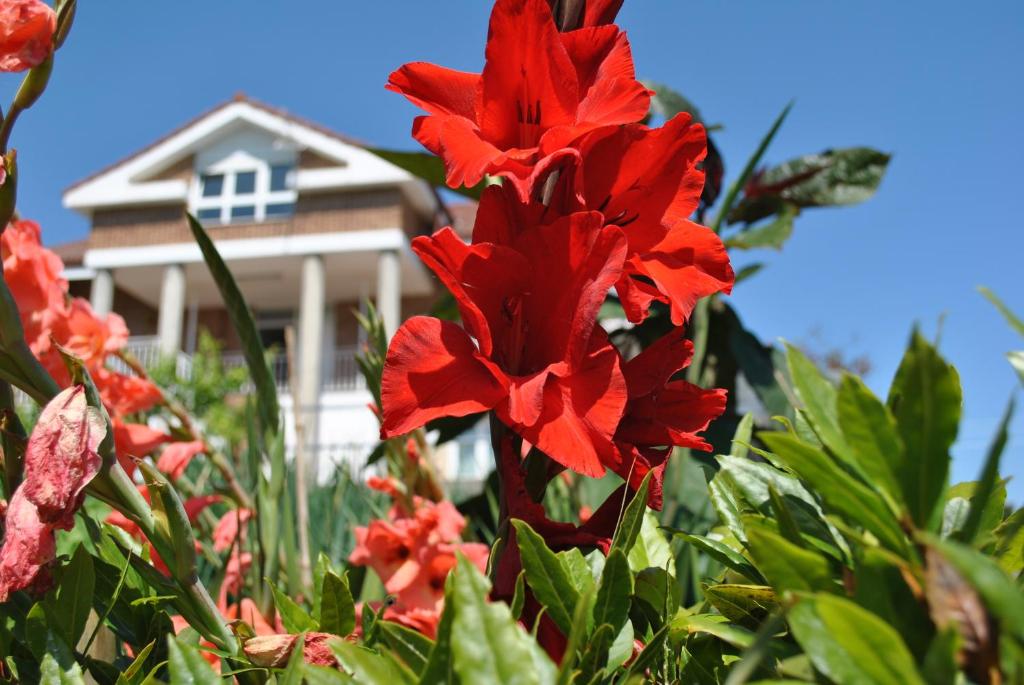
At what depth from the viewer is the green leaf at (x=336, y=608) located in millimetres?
401

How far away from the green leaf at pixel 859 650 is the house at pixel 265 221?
15336 mm

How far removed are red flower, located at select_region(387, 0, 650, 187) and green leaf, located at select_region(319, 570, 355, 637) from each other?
209 mm

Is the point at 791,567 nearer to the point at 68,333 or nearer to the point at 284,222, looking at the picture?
the point at 68,333

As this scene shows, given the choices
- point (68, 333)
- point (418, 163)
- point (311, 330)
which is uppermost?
point (311, 330)

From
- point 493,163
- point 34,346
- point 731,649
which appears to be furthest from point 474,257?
point 34,346

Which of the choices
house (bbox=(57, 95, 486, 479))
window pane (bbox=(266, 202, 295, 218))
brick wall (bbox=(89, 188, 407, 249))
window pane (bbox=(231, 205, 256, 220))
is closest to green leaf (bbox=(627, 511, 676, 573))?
house (bbox=(57, 95, 486, 479))

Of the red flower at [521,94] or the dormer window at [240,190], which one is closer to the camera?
the red flower at [521,94]

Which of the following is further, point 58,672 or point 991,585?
point 58,672

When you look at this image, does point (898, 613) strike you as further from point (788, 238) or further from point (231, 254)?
point (231, 254)

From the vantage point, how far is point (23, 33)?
1.41 feet

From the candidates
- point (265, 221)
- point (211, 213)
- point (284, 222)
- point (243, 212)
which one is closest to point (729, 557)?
point (284, 222)

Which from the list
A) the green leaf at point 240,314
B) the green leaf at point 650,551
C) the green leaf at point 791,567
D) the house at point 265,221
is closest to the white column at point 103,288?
the house at point 265,221

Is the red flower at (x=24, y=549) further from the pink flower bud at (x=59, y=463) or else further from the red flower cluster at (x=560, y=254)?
the red flower cluster at (x=560, y=254)

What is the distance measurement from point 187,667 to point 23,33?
345 mm
